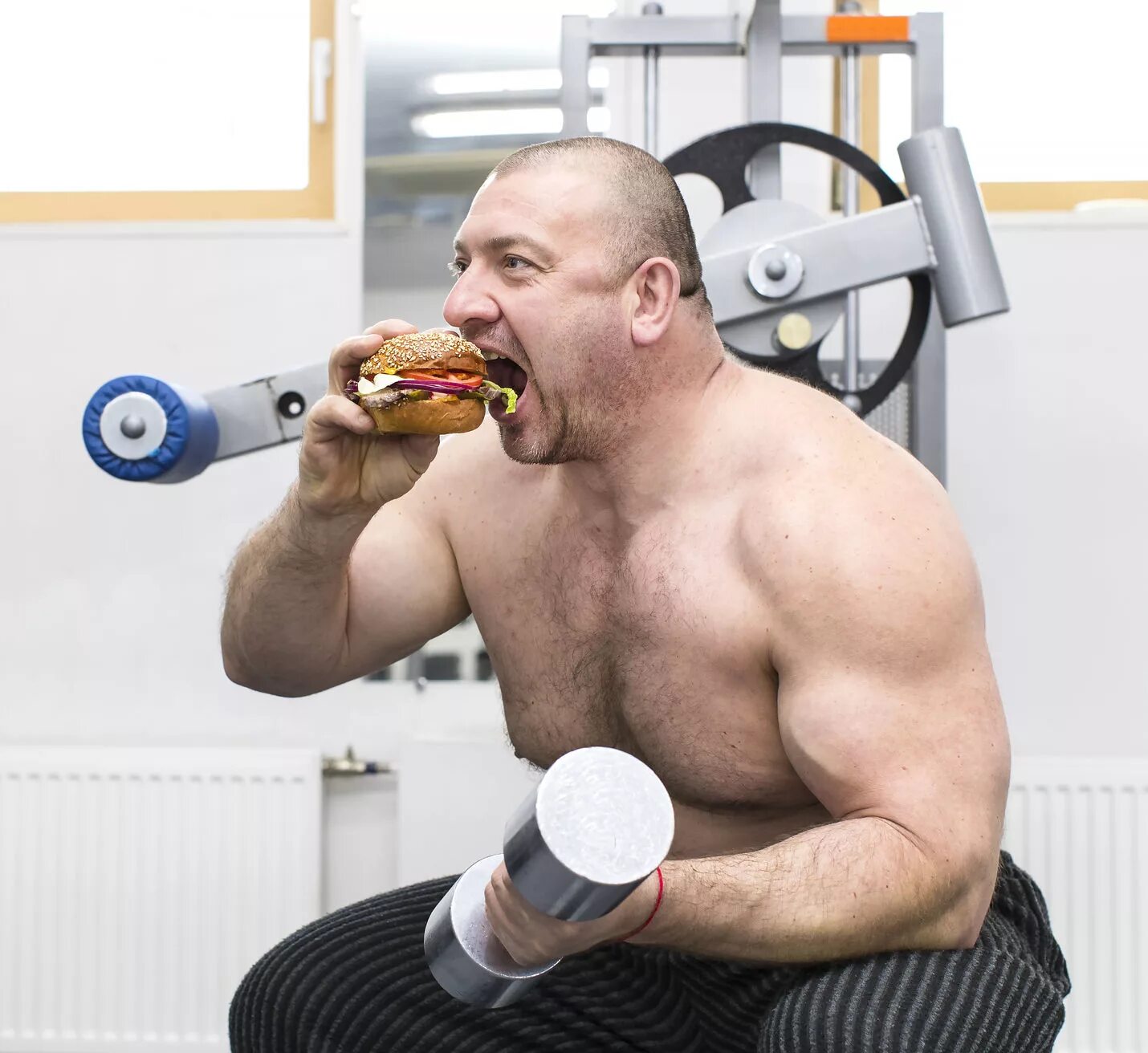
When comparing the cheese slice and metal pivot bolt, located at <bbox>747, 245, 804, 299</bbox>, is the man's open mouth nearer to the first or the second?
the cheese slice

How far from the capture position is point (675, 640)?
1.28 meters

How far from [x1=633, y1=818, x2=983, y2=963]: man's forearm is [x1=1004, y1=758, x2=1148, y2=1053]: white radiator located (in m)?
1.16

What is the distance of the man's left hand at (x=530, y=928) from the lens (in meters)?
0.86

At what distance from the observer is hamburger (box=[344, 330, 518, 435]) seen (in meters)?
1.16

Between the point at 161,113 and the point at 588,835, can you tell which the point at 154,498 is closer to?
A: the point at 161,113

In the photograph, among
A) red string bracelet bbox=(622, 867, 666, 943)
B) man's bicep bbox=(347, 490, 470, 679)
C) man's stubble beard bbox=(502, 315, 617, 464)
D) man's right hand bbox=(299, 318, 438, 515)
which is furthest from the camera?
man's bicep bbox=(347, 490, 470, 679)

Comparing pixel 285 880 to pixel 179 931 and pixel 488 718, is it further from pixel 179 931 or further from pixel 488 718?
pixel 488 718

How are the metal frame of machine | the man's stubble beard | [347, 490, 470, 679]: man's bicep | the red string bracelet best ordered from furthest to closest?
the metal frame of machine, [347, 490, 470, 679]: man's bicep, the man's stubble beard, the red string bracelet

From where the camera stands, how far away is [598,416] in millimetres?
1313

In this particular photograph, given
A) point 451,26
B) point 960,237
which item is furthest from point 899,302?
point 451,26

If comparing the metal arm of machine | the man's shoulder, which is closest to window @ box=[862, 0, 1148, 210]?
the metal arm of machine

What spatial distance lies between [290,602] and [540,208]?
462 millimetres

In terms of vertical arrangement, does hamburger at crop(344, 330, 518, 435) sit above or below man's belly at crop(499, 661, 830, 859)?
above

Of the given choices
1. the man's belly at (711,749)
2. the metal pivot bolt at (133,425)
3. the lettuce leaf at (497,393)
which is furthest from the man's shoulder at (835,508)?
the metal pivot bolt at (133,425)
